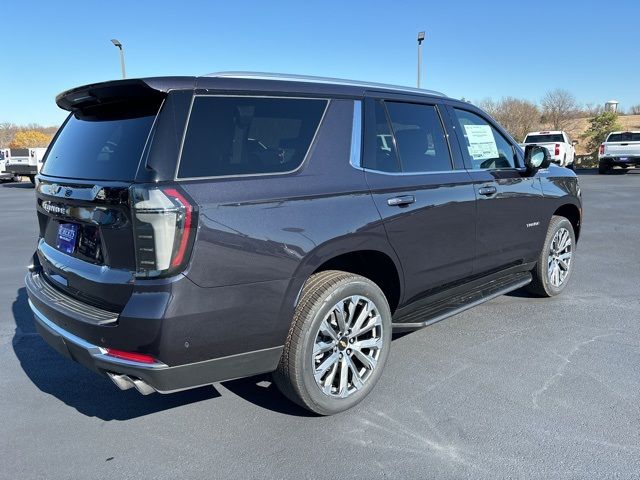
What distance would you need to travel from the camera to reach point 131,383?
8.22ft

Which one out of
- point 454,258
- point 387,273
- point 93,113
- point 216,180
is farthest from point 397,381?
point 93,113

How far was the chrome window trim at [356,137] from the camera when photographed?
3127mm

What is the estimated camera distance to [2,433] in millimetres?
2938

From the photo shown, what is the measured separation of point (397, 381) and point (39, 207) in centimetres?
263

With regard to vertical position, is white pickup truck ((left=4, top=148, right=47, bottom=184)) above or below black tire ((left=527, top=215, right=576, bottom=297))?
above

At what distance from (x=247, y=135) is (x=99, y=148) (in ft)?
2.73

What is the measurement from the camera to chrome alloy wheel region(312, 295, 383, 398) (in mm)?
2975

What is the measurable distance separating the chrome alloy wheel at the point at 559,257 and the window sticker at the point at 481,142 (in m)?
1.28

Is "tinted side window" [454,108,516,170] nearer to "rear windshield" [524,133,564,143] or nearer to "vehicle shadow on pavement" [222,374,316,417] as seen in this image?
"vehicle shadow on pavement" [222,374,316,417]

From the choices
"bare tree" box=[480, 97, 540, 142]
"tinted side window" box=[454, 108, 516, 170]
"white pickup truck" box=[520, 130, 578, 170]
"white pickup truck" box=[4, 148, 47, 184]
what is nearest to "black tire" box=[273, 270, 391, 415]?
"tinted side window" box=[454, 108, 516, 170]

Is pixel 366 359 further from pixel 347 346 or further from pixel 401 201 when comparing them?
pixel 401 201

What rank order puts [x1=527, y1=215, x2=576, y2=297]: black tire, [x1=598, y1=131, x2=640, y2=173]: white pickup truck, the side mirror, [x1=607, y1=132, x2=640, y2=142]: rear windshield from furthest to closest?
1. [x1=607, y1=132, x2=640, y2=142]: rear windshield
2. [x1=598, y1=131, x2=640, y2=173]: white pickup truck
3. [x1=527, y1=215, x2=576, y2=297]: black tire
4. the side mirror

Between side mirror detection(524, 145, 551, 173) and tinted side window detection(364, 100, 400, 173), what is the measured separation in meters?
1.85

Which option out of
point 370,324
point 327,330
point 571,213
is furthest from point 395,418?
point 571,213
